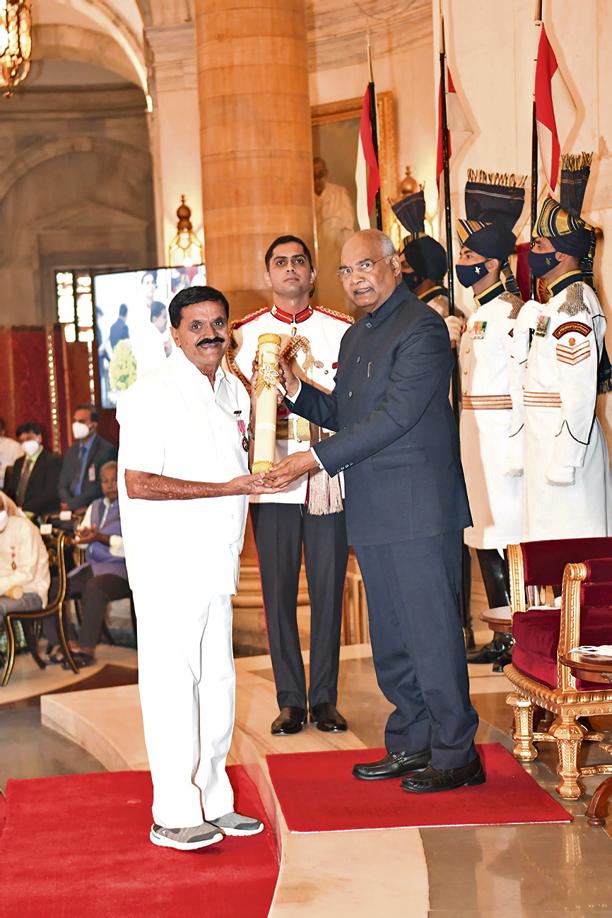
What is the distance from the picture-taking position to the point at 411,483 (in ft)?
14.4

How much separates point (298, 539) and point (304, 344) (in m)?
0.80

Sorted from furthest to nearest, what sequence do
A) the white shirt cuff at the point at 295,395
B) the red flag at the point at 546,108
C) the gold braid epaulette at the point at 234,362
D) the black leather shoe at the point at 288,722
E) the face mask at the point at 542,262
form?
1. the red flag at the point at 546,108
2. the face mask at the point at 542,262
3. the black leather shoe at the point at 288,722
4. the gold braid epaulette at the point at 234,362
5. the white shirt cuff at the point at 295,395

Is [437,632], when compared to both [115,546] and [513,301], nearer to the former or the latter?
[513,301]

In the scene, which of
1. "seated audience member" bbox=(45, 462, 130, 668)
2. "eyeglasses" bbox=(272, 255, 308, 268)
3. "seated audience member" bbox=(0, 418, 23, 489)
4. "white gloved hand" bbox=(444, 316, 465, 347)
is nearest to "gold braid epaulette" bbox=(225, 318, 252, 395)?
"eyeglasses" bbox=(272, 255, 308, 268)

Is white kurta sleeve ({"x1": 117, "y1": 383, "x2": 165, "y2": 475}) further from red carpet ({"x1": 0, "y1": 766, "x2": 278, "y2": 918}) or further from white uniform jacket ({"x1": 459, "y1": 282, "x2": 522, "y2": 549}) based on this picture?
white uniform jacket ({"x1": 459, "y1": 282, "x2": 522, "y2": 549})

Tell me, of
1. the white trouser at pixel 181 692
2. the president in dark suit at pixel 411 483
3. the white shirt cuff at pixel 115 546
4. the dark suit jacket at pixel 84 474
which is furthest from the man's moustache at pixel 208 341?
the dark suit jacket at pixel 84 474

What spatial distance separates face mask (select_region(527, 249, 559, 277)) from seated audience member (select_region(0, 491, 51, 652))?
15.7 feet

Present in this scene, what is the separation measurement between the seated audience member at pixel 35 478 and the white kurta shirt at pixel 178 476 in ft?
25.2

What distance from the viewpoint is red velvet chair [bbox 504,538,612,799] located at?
4.41 meters

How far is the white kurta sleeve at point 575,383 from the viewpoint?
5.74m

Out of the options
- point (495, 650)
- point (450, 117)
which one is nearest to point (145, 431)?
point (495, 650)

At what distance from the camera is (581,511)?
235 inches

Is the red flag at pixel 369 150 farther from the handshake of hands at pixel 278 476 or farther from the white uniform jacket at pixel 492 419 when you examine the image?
the handshake of hands at pixel 278 476

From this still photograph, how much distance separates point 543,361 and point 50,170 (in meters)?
17.2
